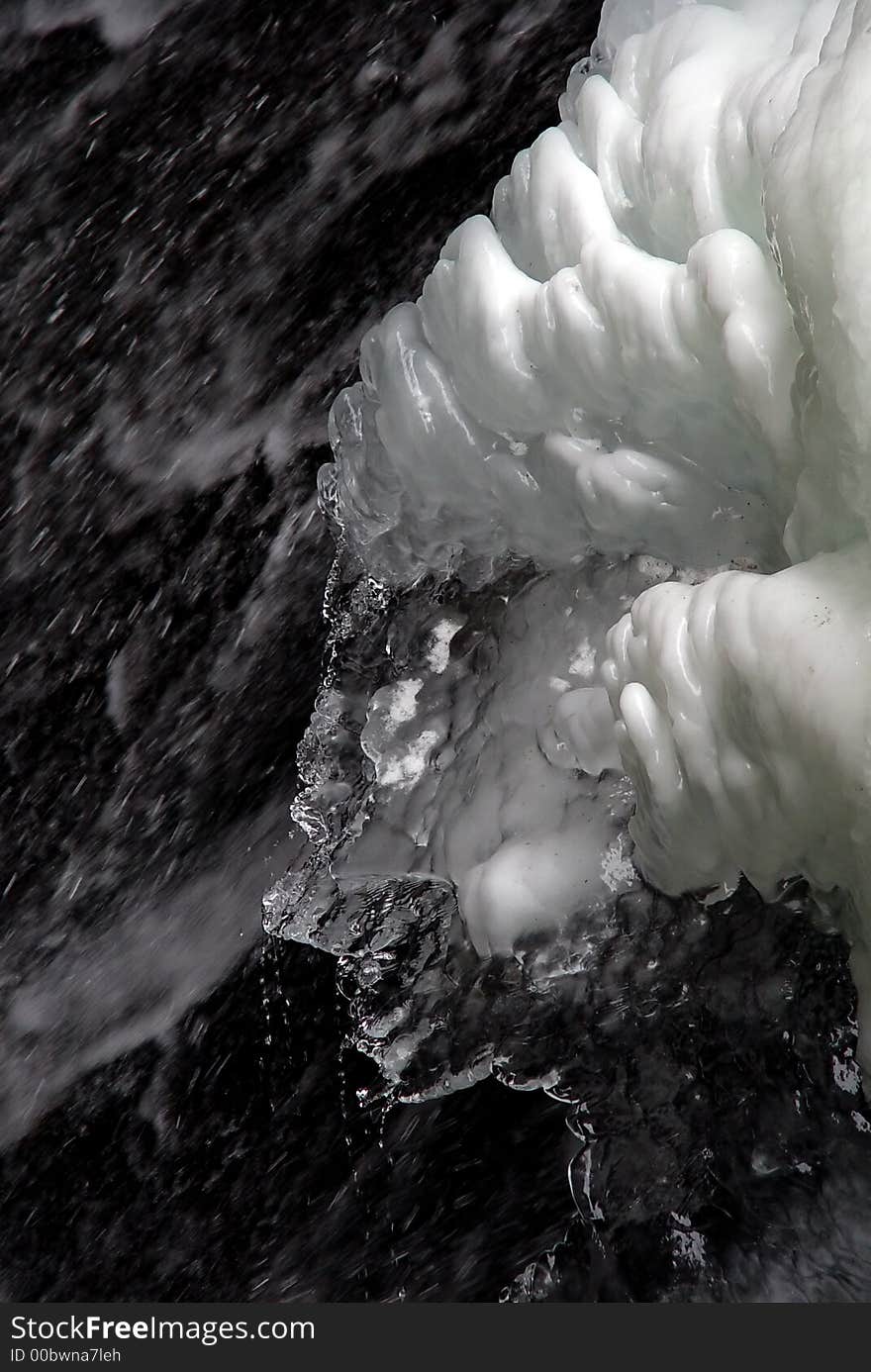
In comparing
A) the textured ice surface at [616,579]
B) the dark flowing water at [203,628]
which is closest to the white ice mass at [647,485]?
the textured ice surface at [616,579]

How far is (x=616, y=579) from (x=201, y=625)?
630 mm

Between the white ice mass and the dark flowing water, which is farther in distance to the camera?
the dark flowing water

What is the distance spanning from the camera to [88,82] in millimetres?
1468

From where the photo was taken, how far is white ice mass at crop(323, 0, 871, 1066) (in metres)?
0.85

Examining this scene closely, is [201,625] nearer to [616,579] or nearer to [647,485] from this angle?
[616,579]

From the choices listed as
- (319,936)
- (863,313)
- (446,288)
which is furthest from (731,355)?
(319,936)

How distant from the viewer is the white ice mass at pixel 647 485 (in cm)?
85

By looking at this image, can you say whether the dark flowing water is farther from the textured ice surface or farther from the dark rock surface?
the textured ice surface

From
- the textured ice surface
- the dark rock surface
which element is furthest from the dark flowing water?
the textured ice surface

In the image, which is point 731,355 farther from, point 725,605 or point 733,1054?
point 733,1054

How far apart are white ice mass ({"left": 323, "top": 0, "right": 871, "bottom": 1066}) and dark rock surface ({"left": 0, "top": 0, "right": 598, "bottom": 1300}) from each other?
1.21 ft

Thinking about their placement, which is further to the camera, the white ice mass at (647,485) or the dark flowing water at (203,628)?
the dark flowing water at (203,628)

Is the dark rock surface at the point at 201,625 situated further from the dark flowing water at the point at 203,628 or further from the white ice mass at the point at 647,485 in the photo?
the white ice mass at the point at 647,485

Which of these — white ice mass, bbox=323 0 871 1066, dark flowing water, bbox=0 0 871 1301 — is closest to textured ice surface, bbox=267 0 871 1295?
white ice mass, bbox=323 0 871 1066
